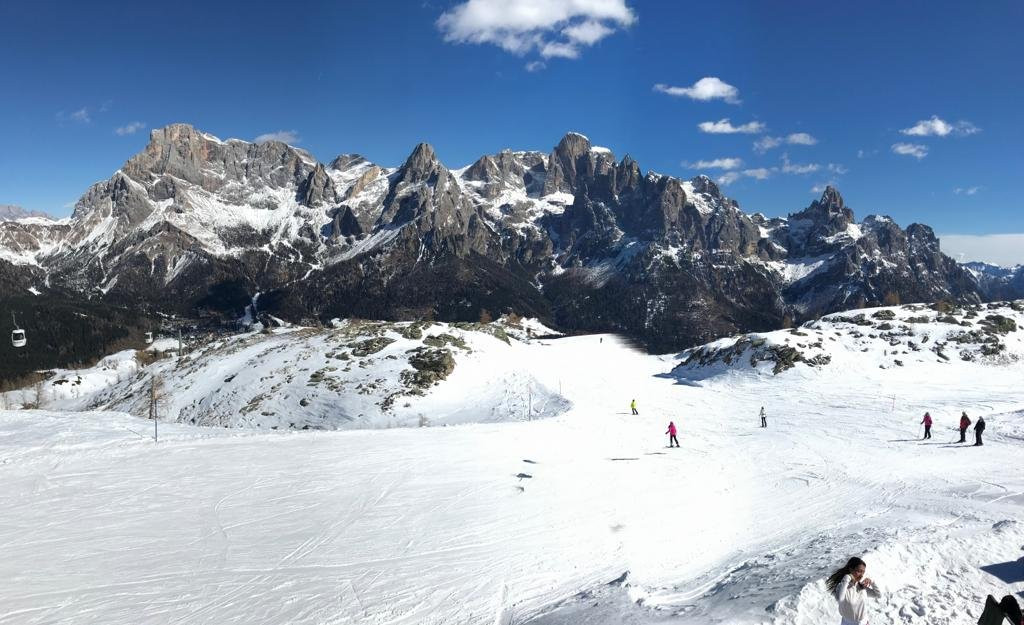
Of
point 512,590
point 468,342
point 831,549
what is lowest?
point 512,590

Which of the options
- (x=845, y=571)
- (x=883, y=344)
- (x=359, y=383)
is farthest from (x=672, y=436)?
(x=883, y=344)

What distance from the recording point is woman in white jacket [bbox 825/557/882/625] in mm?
8592

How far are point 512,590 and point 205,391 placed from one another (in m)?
51.6

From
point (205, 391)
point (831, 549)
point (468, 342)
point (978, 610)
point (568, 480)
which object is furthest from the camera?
point (468, 342)

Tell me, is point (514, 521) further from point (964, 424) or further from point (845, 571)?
point (964, 424)

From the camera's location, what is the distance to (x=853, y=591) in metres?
8.67

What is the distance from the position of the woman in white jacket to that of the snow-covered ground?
1437mm

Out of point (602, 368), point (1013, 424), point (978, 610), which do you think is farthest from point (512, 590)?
point (602, 368)

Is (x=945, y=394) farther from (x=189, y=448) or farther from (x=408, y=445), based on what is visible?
(x=189, y=448)

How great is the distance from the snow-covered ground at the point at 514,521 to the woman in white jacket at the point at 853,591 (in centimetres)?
144

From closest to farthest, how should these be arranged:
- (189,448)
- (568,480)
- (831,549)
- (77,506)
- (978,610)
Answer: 1. (978,610)
2. (831,549)
3. (77,506)
4. (568,480)
5. (189,448)

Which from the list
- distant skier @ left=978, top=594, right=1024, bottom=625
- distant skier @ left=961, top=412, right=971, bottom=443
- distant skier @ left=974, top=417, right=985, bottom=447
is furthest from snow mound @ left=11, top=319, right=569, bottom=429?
distant skier @ left=978, top=594, right=1024, bottom=625

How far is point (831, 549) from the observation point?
13.8 metres

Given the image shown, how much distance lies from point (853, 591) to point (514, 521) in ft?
39.2
